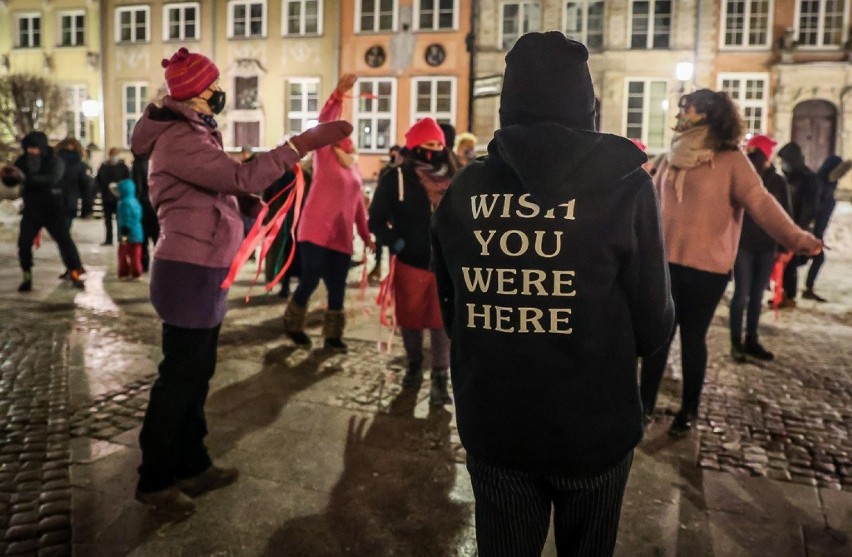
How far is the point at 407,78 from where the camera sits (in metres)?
26.0

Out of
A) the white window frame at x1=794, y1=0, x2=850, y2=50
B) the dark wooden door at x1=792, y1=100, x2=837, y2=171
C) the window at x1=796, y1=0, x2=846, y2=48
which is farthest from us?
the dark wooden door at x1=792, y1=100, x2=837, y2=171

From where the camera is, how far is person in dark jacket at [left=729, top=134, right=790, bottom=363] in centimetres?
602

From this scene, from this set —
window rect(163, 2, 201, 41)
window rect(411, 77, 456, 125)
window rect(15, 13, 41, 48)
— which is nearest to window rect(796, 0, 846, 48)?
window rect(411, 77, 456, 125)

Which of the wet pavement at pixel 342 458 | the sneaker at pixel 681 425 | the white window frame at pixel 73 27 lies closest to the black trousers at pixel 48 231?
the wet pavement at pixel 342 458

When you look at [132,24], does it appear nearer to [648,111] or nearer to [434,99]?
[434,99]

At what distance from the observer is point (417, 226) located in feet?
15.9

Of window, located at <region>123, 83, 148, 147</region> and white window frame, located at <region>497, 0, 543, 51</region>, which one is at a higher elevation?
white window frame, located at <region>497, 0, 543, 51</region>

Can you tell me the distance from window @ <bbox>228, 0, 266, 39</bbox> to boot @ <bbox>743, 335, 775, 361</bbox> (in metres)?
24.5

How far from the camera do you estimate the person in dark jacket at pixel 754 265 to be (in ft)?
19.8

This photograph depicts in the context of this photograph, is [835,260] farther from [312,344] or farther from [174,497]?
[174,497]

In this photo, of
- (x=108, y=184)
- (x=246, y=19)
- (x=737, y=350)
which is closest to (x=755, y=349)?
(x=737, y=350)

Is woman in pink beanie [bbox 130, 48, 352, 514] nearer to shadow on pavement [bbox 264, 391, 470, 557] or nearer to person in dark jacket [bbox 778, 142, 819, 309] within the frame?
shadow on pavement [bbox 264, 391, 470, 557]

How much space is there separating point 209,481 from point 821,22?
25414 mm

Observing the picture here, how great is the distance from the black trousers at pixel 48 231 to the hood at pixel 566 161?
833 cm
